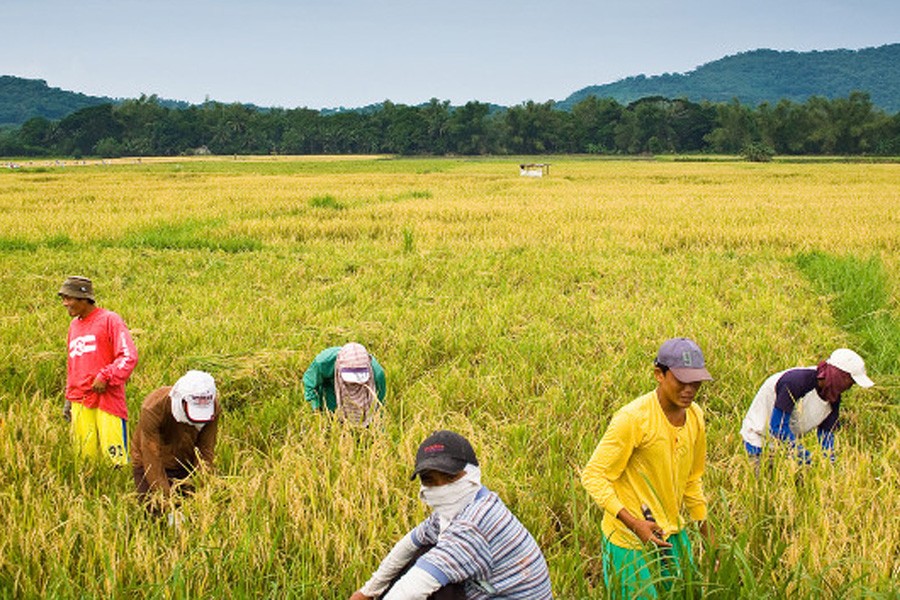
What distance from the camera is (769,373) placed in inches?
→ 217

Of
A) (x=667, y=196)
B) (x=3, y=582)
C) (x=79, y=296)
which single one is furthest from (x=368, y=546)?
(x=667, y=196)

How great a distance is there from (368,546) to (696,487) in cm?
142

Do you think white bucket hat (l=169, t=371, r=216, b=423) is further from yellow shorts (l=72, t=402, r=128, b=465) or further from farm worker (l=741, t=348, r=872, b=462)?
farm worker (l=741, t=348, r=872, b=462)

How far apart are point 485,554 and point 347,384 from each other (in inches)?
85.2

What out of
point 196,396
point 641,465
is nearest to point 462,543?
point 641,465

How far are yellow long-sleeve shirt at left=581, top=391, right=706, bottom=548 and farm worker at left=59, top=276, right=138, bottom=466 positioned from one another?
9.53 ft

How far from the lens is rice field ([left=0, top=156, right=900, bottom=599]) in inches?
107

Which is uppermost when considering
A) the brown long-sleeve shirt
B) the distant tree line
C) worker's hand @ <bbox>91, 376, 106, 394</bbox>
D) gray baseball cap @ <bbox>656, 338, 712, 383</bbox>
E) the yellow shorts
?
the distant tree line

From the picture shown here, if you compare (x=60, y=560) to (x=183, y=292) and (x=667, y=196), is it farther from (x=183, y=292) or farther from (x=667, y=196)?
(x=667, y=196)

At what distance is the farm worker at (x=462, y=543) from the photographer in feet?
7.09

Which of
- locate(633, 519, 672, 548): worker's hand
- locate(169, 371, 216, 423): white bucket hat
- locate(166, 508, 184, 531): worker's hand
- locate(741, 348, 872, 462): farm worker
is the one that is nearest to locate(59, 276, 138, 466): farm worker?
locate(169, 371, 216, 423): white bucket hat

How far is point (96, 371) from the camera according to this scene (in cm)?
413

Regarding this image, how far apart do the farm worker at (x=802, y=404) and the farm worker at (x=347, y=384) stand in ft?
7.09

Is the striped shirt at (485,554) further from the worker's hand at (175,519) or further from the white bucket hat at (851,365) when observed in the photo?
the white bucket hat at (851,365)
